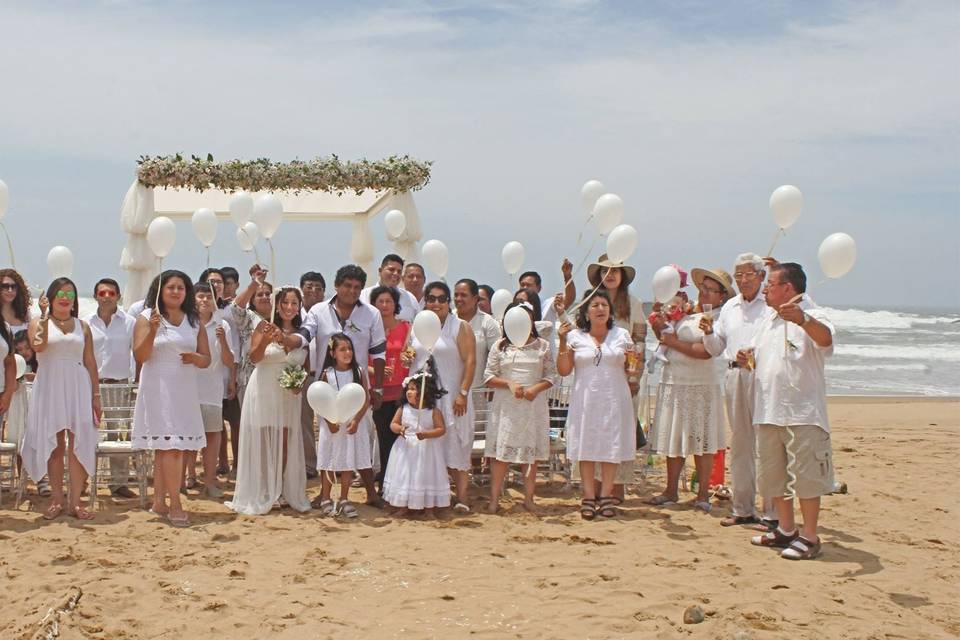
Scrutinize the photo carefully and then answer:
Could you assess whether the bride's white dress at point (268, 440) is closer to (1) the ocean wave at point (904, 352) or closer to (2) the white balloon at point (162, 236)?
(2) the white balloon at point (162, 236)

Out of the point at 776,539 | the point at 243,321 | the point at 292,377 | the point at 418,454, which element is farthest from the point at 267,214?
the point at 776,539

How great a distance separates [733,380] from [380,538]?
2.69m

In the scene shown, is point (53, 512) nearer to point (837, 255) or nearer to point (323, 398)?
point (323, 398)

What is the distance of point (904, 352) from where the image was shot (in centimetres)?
3106

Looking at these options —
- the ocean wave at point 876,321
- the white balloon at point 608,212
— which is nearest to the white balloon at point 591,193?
the white balloon at point 608,212

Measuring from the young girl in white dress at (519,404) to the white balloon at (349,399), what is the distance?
1.02 meters

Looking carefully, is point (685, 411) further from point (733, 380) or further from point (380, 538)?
point (380, 538)

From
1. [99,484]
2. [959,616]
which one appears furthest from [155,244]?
[959,616]

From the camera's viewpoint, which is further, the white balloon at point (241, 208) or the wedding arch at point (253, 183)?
the wedding arch at point (253, 183)

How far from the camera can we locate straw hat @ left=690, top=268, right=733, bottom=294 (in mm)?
7133

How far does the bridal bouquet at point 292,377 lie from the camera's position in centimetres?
657

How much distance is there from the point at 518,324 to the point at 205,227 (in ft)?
8.68

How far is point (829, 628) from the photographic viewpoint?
4539mm

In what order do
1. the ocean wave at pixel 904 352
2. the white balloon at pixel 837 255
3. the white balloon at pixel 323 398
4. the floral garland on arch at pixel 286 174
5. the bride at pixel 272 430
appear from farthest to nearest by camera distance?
the ocean wave at pixel 904 352
the floral garland on arch at pixel 286 174
the bride at pixel 272 430
the white balloon at pixel 323 398
the white balloon at pixel 837 255
